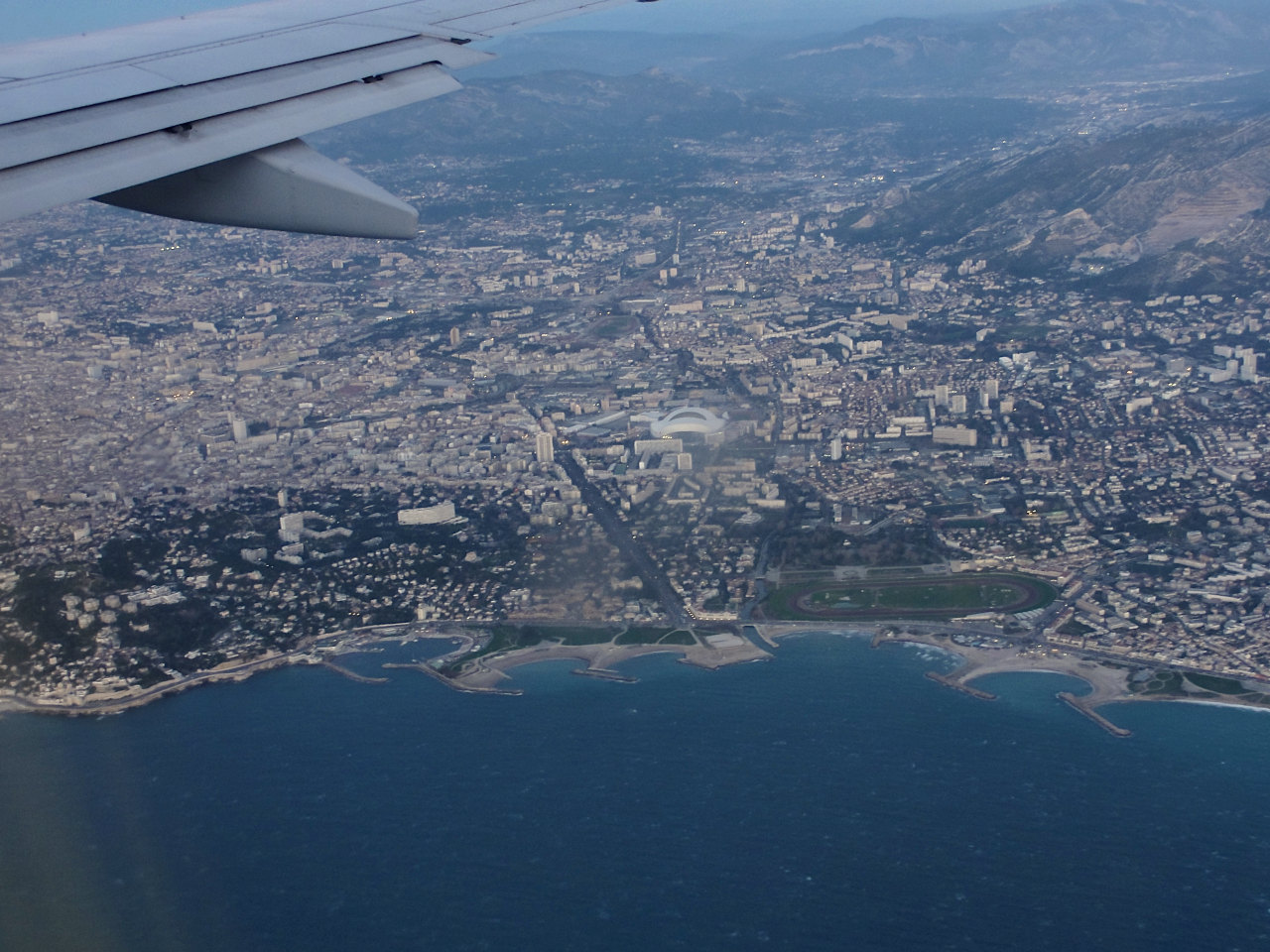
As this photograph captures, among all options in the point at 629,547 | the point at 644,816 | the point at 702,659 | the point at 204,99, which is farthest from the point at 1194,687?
the point at 204,99

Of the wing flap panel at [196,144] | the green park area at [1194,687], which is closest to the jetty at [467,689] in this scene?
the green park area at [1194,687]

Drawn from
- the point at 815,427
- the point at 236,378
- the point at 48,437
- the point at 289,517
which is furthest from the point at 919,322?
the point at 48,437

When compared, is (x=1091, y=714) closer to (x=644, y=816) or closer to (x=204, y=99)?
(x=644, y=816)

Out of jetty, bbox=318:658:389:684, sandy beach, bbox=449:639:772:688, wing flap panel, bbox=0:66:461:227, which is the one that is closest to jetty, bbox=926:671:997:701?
sandy beach, bbox=449:639:772:688

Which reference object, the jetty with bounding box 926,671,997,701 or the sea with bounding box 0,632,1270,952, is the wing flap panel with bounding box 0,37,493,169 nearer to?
the sea with bounding box 0,632,1270,952

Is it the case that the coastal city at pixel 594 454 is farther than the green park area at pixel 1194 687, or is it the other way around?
the coastal city at pixel 594 454

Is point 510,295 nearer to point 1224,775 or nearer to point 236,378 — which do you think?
point 236,378

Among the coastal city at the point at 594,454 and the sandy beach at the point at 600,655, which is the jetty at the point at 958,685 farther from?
the sandy beach at the point at 600,655
